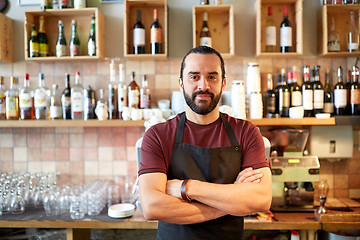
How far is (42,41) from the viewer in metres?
2.96

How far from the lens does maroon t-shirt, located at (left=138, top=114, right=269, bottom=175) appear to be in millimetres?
1597

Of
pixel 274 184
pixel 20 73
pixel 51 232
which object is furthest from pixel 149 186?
pixel 20 73

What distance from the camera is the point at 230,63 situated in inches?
119

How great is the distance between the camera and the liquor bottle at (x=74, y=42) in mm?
2838

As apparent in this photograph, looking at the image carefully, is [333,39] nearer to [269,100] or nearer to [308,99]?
[308,99]

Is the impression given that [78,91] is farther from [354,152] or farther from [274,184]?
[354,152]

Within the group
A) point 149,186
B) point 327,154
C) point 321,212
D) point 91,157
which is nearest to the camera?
point 149,186

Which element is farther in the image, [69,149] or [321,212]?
[69,149]

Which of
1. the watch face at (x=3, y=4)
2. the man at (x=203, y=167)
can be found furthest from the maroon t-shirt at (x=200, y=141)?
the watch face at (x=3, y=4)

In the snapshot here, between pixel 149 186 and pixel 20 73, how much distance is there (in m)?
2.13

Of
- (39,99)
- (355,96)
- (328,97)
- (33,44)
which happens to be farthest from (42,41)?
(355,96)

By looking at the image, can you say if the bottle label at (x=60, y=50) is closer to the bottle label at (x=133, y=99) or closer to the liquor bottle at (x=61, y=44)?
the liquor bottle at (x=61, y=44)

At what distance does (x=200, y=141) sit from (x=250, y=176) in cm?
28

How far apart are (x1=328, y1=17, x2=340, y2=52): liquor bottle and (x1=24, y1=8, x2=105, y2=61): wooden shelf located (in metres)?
1.85
